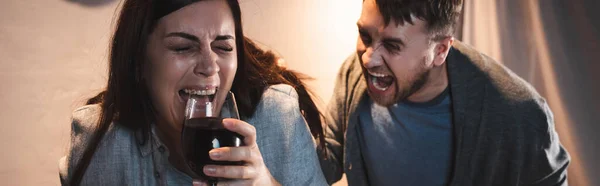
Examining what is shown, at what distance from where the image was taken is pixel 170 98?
3.84 ft

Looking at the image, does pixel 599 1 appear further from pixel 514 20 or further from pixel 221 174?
pixel 221 174

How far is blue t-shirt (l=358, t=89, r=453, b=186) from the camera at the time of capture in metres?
1.66

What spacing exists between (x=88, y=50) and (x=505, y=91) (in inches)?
60.0

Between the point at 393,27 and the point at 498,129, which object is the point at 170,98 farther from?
the point at 498,129

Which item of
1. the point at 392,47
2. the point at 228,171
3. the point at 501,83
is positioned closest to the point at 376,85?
the point at 392,47

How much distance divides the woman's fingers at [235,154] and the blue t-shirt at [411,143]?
0.88 meters

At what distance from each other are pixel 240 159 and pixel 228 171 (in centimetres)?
3

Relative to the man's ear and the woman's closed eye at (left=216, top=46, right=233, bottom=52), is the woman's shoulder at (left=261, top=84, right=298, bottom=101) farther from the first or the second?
A: the man's ear

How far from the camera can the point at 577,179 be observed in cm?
240

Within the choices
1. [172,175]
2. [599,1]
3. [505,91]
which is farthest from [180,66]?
[599,1]

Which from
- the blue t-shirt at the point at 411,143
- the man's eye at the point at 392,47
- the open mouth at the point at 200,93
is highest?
the man's eye at the point at 392,47

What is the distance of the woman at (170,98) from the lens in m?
1.14

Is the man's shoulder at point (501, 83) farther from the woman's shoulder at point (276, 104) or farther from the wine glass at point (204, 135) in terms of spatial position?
the wine glass at point (204, 135)

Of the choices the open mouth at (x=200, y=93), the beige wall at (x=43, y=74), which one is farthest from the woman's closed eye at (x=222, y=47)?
the beige wall at (x=43, y=74)
